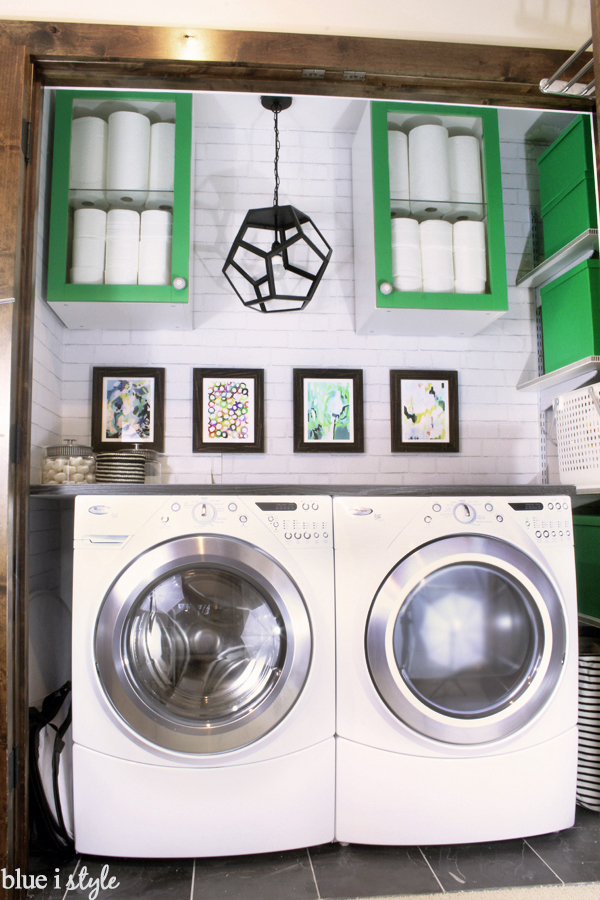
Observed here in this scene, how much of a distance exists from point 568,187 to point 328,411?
1349 millimetres

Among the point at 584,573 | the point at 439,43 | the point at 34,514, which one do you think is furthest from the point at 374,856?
the point at 439,43

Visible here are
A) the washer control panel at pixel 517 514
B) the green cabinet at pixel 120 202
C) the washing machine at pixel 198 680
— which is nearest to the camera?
the washing machine at pixel 198 680

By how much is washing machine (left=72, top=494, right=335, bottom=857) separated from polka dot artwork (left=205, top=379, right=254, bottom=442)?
2.76ft

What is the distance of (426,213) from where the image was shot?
2314mm

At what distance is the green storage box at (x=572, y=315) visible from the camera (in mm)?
→ 2211

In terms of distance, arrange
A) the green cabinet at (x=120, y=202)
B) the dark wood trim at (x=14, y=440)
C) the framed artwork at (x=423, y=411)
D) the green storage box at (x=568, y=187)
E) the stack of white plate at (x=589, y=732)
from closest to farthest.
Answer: the dark wood trim at (x=14, y=440)
the stack of white plate at (x=589, y=732)
the green cabinet at (x=120, y=202)
the green storage box at (x=568, y=187)
the framed artwork at (x=423, y=411)

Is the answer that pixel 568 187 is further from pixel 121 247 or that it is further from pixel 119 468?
pixel 119 468

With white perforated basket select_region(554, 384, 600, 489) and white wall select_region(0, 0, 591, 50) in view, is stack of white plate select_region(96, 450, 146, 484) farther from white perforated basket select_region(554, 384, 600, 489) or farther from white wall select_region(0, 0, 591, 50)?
white perforated basket select_region(554, 384, 600, 489)

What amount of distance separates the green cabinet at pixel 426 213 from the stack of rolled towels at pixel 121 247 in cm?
82

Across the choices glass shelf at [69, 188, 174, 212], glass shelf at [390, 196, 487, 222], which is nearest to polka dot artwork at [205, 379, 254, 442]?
glass shelf at [69, 188, 174, 212]

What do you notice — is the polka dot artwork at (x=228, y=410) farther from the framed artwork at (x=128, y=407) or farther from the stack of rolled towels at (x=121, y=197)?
the stack of rolled towels at (x=121, y=197)

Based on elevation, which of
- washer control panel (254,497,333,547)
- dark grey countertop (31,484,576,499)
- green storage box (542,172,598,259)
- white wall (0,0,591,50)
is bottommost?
washer control panel (254,497,333,547)

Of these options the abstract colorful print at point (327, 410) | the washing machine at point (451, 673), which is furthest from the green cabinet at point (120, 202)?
the washing machine at point (451, 673)

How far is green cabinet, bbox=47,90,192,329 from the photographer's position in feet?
6.96
